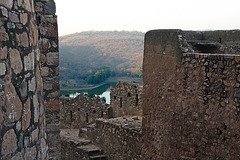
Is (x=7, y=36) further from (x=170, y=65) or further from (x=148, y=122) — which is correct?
(x=148, y=122)

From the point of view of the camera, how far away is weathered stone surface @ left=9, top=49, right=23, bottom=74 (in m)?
2.11

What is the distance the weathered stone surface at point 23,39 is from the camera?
7.24 feet

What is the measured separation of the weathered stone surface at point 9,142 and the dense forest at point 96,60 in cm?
3997

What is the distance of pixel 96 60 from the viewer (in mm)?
62406

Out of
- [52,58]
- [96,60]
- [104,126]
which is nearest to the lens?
[52,58]

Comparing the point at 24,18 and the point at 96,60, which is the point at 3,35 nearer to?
the point at 24,18

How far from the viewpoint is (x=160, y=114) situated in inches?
238

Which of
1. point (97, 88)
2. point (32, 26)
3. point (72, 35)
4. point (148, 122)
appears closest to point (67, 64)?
point (97, 88)

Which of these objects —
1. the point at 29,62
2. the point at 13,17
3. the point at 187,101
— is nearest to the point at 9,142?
the point at 29,62

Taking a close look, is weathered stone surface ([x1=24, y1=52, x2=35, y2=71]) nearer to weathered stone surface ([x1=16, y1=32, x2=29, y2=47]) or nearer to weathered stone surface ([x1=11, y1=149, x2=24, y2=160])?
weathered stone surface ([x1=16, y1=32, x2=29, y2=47])

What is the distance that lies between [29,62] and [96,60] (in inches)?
2373

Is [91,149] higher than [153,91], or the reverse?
[153,91]

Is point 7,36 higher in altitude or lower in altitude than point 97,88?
higher

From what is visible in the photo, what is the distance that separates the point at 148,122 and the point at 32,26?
4.35 metres
